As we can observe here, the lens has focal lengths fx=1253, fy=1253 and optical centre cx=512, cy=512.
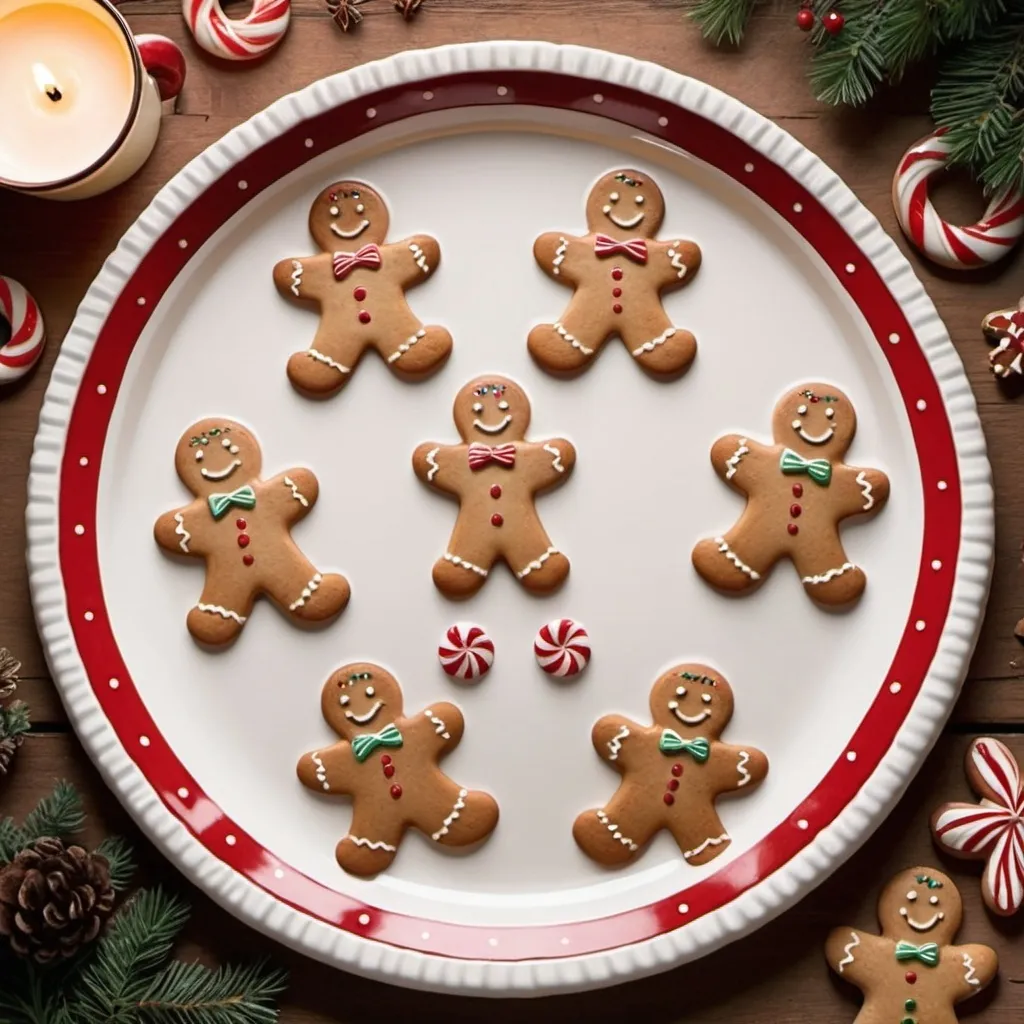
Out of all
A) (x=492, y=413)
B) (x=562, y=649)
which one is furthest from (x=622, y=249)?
(x=562, y=649)

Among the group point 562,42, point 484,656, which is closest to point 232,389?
point 484,656

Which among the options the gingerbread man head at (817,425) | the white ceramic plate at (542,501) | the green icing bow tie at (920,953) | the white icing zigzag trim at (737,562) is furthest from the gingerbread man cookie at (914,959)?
the gingerbread man head at (817,425)

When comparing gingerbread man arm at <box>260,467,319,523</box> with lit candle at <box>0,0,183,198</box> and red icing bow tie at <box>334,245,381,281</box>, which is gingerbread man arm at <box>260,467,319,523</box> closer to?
red icing bow tie at <box>334,245,381,281</box>

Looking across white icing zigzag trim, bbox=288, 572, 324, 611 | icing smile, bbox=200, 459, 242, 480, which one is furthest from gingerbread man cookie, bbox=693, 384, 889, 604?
icing smile, bbox=200, 459, 242, 480

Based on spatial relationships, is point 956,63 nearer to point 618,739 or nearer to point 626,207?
point 626,207

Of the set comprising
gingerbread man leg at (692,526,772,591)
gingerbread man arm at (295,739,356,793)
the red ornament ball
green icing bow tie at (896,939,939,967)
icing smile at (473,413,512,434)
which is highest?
the red ornament ball

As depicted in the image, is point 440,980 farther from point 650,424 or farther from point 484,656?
point 650,424
